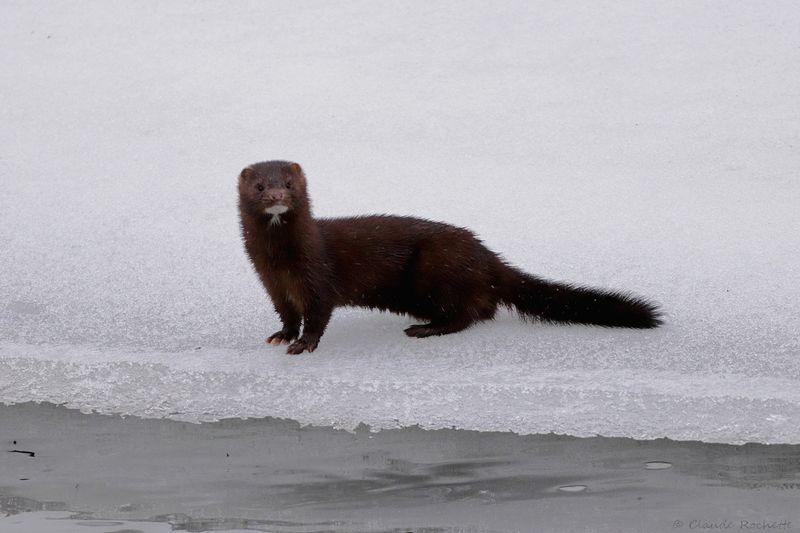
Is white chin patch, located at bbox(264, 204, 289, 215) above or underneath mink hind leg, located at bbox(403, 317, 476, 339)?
above

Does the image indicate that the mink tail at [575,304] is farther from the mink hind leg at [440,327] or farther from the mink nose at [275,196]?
the mink nose at [275,196]

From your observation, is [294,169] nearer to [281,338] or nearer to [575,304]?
[281,338]

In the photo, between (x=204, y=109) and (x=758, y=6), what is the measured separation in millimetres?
4418

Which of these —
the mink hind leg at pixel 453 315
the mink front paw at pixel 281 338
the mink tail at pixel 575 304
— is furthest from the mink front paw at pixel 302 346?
the mink tail at pixel 575 304

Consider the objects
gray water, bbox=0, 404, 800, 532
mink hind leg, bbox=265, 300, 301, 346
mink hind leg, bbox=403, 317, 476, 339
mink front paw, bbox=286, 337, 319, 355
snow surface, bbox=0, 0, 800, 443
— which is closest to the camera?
gray water, bbox=0, 404, 800, 532

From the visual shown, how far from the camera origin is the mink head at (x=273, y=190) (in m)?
4.69

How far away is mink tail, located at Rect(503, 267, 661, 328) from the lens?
195 inches

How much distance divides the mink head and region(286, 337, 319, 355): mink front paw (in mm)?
500

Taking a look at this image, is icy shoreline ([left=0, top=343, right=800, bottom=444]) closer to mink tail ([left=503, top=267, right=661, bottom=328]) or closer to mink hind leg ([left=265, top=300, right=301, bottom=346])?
mink hind leg ([left=265, top=300, right=301, bottom=346])

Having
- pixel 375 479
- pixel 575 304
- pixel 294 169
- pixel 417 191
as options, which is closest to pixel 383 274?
pixel 294 169

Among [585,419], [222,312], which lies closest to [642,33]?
[222,312]

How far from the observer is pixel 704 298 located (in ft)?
17.3

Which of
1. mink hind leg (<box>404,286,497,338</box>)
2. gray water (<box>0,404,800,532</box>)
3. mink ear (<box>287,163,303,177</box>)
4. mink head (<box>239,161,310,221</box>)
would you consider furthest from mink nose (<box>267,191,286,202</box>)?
gray water (<box>0,404,800,532</box>)

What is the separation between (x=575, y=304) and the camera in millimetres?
5039
